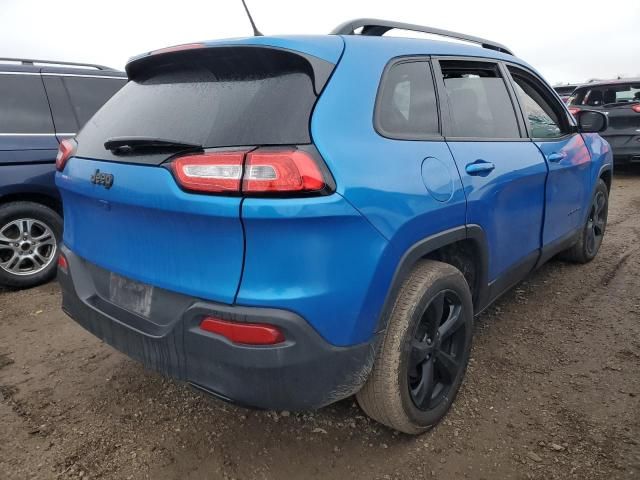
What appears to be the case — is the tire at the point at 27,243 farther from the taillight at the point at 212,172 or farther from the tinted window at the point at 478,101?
the tinted window at the point at 478,101

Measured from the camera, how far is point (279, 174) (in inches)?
63.1

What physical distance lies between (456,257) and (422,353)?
590 millimetres

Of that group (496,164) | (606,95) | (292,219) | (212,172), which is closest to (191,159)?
(212,172)

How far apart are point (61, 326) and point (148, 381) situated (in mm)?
1105

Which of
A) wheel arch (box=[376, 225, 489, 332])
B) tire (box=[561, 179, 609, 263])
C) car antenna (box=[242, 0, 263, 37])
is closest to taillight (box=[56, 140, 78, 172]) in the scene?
car antenna (box=[242, 0, 263, 37])

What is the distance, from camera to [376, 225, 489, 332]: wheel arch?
6.17 ft

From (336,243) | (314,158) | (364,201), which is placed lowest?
(336,243)

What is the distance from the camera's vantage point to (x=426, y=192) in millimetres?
1975

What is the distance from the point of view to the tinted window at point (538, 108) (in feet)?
10.2

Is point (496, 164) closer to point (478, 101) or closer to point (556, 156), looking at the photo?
point (478, 101)

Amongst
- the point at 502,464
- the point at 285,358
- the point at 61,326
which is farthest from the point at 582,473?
the point at 61,326

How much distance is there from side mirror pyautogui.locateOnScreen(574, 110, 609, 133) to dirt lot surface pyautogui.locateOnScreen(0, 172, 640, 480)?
1.47 meters

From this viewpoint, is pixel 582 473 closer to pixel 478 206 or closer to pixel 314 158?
pixel 478 206

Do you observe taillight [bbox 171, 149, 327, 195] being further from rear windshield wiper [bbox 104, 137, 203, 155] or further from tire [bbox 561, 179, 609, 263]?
tire [bbox 561, 179, 609, 263]
